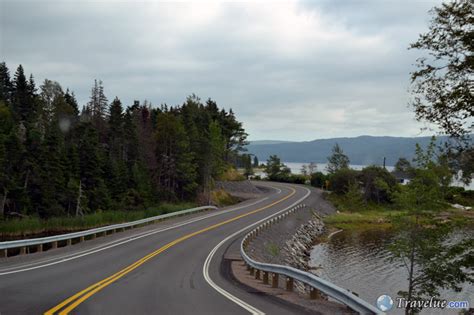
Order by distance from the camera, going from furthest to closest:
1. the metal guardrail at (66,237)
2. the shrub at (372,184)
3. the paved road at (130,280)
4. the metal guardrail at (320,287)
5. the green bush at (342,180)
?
the green bush at (342,180), the shrub at (372,184), the metal guardrail at (66,237), the paved road at (130,280), the metal guardrail at (320,287)

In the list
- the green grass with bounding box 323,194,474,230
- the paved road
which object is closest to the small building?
the green grass with bounding box 323,194,474,230

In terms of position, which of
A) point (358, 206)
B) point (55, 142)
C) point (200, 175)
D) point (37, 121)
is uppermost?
point (37, 121)

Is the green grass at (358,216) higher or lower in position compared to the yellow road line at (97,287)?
lower

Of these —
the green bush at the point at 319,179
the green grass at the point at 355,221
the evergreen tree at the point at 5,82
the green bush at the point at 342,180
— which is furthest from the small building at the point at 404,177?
the evergreen tree at the point at 5,82

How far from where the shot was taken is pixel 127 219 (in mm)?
42594

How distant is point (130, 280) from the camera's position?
45.1 ft

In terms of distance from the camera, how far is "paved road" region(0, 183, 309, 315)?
389 inches

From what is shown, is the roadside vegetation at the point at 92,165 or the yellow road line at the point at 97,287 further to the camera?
the roadside vegetation at the point at 92,165

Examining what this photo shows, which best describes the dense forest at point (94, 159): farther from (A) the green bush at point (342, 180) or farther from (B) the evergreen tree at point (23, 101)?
(A) the green bush at point (342, 180)

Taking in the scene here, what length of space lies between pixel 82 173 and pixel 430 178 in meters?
44.8

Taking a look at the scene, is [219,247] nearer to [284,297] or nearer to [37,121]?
[284,297]

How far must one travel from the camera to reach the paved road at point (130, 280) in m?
9.89

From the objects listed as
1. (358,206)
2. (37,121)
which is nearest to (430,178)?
(358,206)

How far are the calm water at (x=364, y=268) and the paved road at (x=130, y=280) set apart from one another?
855 centimetres
